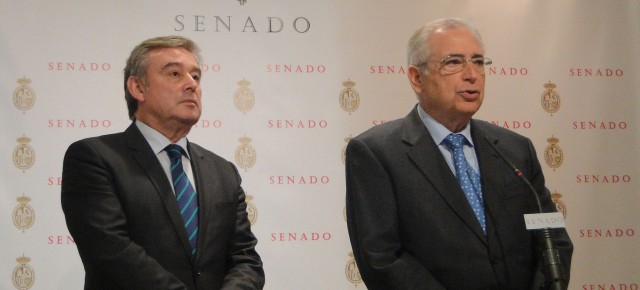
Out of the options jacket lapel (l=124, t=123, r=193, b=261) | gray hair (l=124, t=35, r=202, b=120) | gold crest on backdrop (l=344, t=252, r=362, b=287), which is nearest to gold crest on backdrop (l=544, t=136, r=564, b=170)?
gold crest on backdrop (l=344, t=252, r=362, b=287)

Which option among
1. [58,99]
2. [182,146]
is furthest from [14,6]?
[182,146]

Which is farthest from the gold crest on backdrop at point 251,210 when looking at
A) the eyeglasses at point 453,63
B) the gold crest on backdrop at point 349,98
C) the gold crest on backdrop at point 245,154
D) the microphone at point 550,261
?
the microphone at point 550,261

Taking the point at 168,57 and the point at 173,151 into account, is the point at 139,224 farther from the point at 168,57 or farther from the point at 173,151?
the point at 168,57

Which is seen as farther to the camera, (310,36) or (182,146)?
(310,36)

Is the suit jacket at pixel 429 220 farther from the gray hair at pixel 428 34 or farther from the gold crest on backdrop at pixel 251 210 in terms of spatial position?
the gold crest on backdrop at pixel 251 210

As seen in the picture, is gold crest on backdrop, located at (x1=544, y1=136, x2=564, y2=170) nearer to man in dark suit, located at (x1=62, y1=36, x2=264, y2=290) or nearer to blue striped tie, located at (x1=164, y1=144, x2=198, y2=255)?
man in dark suit, located at (x1=62, y1=36, x2=264, y2=290)

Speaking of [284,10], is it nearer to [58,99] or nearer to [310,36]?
[310,36]

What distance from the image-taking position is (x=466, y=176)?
288cm

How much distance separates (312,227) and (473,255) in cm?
173

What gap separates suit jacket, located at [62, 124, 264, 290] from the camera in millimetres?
2783

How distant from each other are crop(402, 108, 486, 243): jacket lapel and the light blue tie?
0.05m

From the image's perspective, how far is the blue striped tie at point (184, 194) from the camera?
298 cm

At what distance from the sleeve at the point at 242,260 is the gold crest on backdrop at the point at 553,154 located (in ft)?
6.81

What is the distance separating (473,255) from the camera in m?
2.71
